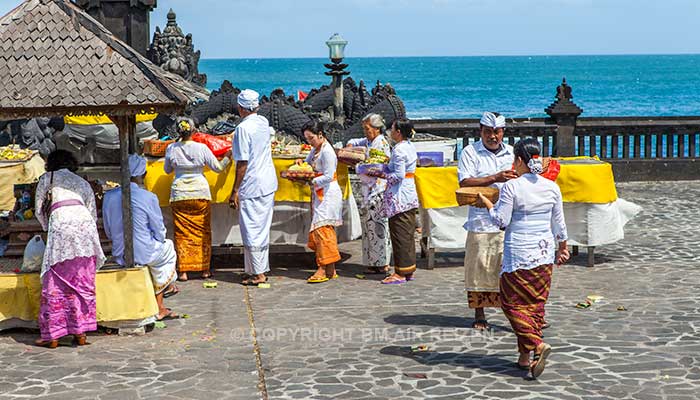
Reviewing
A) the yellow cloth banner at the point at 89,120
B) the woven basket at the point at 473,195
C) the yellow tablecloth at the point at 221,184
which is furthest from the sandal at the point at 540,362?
the yellow cloth banner at the point at 89,120

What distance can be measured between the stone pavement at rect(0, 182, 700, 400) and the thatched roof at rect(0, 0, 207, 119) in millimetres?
1944

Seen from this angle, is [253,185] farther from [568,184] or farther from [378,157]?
[568,184]

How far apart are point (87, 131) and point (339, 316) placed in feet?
26.0

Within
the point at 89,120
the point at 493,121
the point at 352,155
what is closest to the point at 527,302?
the point at 493,121

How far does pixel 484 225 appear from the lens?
878 centimetres

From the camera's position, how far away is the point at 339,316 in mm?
9555

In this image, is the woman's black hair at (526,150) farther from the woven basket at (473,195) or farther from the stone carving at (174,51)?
the stone carving at (174,51)

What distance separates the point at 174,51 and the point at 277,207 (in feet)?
39.0

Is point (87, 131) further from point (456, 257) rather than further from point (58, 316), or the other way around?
point (58, 316)

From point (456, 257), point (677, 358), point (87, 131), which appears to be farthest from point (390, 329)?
point (87, 131)

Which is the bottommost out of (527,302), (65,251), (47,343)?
(47,343)

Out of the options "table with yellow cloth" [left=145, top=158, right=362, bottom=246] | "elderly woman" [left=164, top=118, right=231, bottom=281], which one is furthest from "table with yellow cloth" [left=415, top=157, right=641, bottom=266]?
"elderly woman" [left=164, top=118, right=231, bottom=281]

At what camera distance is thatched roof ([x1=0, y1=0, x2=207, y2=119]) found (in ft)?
27.8

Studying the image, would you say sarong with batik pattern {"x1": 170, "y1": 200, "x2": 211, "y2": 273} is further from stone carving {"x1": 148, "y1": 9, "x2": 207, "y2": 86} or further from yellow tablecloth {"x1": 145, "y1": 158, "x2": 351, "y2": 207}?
stone carving {"x1": 148, "y1": 9, "x2": 207, "y2": 86}
